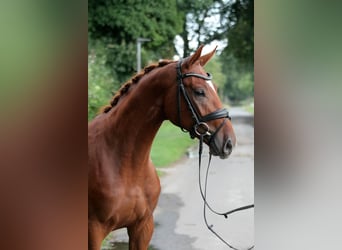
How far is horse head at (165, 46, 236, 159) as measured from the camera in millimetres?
1692

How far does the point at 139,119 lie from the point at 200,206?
2708mm

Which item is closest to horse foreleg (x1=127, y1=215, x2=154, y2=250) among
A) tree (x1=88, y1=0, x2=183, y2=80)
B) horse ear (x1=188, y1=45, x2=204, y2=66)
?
horse ear (x1=188, y1=45, x2=204, y2=66)

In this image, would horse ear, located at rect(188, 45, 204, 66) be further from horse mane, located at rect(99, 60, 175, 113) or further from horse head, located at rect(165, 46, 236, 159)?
horse mane, located at rect(99, 60, 175, 113)

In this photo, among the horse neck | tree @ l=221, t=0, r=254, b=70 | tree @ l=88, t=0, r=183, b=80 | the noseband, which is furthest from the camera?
tree @ l=88, t=0, r=183, b=80

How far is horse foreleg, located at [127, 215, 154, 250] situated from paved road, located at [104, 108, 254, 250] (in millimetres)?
1262

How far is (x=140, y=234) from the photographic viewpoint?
2033 mm

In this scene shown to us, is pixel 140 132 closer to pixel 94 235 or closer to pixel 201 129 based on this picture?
pixel 201 129
